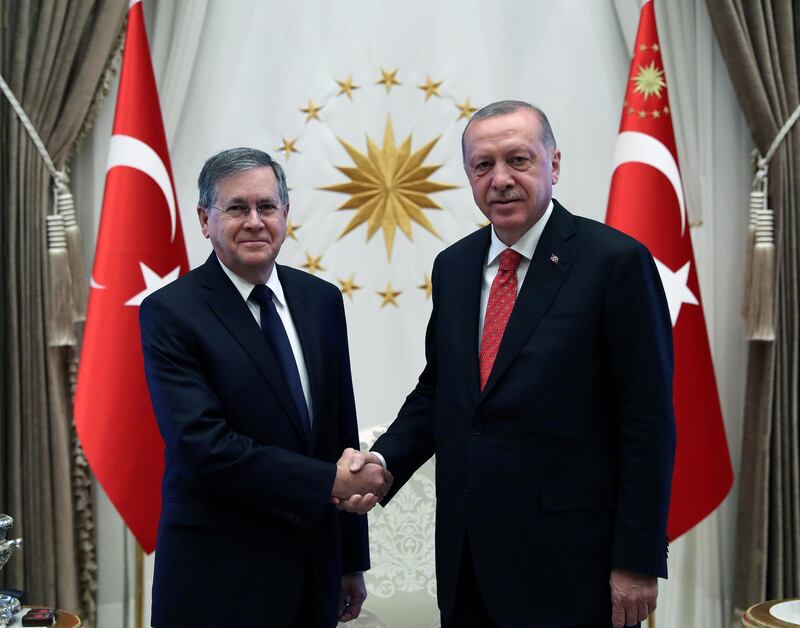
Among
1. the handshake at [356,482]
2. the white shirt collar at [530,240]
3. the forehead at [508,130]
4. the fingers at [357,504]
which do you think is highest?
the forehead at [508,130]

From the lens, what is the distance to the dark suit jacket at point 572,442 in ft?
6.28

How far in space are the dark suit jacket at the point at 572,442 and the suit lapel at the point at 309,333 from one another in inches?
13.8

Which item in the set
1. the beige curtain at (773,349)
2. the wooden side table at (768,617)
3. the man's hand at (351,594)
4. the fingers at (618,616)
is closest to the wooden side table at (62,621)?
the man's hand at (351,594)

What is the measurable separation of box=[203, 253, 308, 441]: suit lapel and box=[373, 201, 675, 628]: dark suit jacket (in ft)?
1.30

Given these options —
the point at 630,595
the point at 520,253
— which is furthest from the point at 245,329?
the point at 630,595

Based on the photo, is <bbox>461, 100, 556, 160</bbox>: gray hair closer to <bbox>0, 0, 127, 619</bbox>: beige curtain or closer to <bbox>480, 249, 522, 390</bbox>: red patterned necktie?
<bbox>480, 249, 522, 390</bbox>: red patterned necktie

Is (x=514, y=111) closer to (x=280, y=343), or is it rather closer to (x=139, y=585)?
(x=280, y=343)

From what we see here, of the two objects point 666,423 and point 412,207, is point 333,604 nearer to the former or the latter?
point 666,423

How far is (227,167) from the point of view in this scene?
215cm

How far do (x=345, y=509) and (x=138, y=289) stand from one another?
165 cm

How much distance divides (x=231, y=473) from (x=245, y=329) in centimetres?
31

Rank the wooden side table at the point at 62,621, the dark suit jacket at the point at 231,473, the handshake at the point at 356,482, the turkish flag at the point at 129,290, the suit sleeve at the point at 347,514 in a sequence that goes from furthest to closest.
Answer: the turkish flag at the point at 129,290 < the wooden side table at the point at 62,621 < the suit sleeve at the point at 347,514 < the handshake at the point at 356,482 < the dark suit jacket at the point at 231,473

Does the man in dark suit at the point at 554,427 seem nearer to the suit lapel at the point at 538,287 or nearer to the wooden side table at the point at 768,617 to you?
the suit lapel at the point at 538,287

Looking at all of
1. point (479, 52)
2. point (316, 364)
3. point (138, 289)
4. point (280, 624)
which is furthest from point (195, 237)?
point (280, 624)
